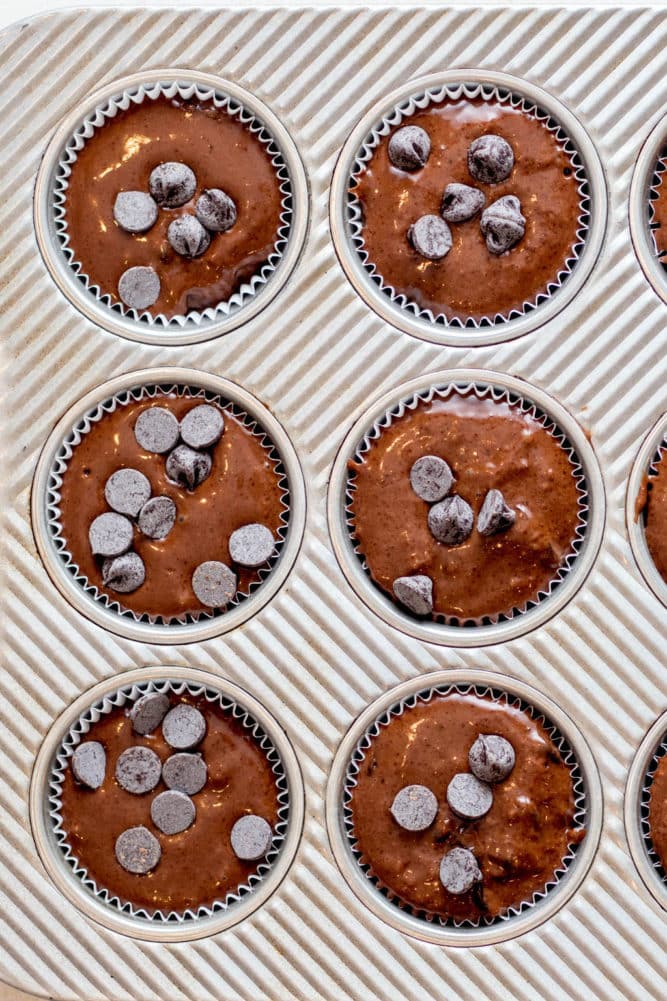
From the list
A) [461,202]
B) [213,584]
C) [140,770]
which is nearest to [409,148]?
[461,202]

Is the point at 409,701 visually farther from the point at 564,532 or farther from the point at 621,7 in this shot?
the point at 621,7

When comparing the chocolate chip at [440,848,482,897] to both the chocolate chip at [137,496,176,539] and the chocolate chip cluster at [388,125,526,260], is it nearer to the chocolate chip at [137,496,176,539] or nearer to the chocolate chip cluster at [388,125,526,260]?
the chocolate chip at [137,496,176,539]

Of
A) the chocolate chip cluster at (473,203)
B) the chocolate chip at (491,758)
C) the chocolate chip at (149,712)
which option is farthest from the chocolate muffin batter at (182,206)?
the chocolate chip at (491,758)

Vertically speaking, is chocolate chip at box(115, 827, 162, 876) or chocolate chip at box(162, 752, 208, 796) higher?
chocolate chip at box(162, 752, 208, 796)

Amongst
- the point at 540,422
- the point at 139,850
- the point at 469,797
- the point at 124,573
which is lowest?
the point at 139,850

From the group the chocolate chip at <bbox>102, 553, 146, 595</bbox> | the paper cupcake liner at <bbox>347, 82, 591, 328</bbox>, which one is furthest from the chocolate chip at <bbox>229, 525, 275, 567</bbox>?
the paper cupcake liner at <bbox>347, 82, 591, 328</bbox>

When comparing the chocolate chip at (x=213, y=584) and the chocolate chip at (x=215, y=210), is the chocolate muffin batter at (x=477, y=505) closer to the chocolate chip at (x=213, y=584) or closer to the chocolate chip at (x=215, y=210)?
the chocolate chip at (x=213, y=584)

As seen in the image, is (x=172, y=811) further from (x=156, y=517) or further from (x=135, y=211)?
(x=135, y=211)
